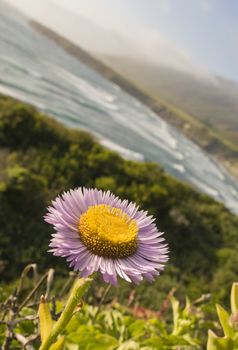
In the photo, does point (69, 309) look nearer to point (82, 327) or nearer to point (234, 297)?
point (234, 297)

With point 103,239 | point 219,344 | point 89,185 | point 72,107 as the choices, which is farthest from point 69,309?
point 72,107

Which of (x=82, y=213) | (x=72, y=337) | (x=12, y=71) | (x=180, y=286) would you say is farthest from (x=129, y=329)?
(x=12, y=71)

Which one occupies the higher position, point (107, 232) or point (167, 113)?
point (107, 232)

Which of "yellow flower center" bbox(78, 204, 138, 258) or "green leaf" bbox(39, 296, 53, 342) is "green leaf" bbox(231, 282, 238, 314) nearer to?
"yellow flower center" bbox(78, 204, 138, 258)

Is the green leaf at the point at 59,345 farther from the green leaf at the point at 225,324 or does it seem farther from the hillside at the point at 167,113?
the hillside at the point at 167,113

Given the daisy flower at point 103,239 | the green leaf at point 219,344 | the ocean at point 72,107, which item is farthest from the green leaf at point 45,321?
the ocean at point 72,107

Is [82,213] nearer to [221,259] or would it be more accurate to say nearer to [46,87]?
[221,259]
